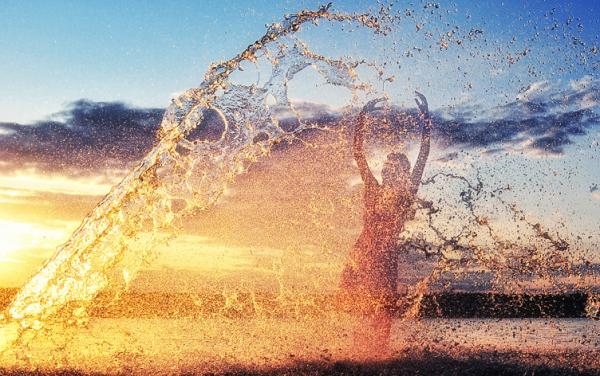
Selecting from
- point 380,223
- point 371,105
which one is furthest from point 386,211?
point 371,105

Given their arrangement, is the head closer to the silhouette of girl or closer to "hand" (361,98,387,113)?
the silhouette of girl

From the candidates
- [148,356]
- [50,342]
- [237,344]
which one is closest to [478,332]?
[237,344]

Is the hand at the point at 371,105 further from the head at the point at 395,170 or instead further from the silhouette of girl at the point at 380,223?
the head at the point at 395,170

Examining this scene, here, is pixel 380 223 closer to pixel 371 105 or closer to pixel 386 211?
pixel 386 211

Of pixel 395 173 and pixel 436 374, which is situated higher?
pixel 395 173

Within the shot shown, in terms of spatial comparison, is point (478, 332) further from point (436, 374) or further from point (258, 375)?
point (258, 375)

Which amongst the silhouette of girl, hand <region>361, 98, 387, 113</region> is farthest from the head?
hand <region>361, 98, 387, 113</region>

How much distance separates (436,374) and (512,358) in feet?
8.49

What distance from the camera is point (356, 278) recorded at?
11.0 meters

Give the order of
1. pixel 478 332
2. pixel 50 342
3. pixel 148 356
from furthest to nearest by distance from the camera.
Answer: pixel 478 332 < pixel 50 342 < pixel 148 356

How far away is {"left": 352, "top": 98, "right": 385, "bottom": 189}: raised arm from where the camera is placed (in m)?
10.9

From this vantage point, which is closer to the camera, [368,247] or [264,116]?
[264,116]

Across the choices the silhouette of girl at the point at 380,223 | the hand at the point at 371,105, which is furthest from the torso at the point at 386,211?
the hand at the point at 371,105

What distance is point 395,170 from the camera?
10898 millimetres
